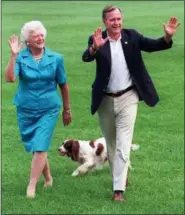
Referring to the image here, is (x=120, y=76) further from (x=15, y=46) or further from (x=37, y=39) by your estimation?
(x=15, y=46)

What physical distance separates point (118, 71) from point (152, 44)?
1.49ft

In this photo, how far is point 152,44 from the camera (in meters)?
8.09

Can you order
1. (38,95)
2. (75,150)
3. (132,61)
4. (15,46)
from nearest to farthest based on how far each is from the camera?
1. (15,46)
2. (132,61)
3. (38,95)
4. (75,150)

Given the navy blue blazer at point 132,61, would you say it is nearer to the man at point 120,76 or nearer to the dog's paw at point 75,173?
the man at point 120,76

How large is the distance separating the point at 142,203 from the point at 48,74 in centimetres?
167

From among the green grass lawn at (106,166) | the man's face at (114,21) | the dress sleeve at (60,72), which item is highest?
the man's face at (114,21)

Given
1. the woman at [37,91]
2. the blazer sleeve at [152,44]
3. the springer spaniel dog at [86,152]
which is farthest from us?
the springer spaniel dog at [86,152]

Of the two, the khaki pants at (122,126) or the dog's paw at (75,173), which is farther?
the dog's paw at (75,173)

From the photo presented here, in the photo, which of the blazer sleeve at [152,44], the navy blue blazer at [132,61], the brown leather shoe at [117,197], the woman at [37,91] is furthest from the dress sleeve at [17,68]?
the brown leather shoe at [117,197]

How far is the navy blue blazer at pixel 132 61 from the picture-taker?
314 inches

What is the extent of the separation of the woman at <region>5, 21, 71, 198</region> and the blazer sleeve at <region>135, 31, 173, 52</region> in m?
0.88

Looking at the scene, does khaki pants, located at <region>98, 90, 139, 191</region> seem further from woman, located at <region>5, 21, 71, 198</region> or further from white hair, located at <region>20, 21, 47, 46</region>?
white hair, located at <region>20, 21, 47, 46</region>

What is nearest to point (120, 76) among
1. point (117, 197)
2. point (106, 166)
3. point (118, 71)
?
point (118, 71)

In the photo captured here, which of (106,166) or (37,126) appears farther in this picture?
(106,166)
